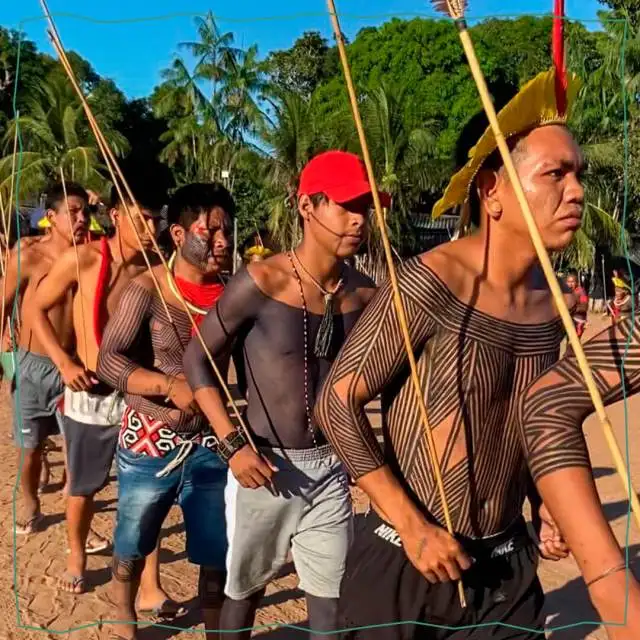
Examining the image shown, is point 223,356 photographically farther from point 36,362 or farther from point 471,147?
point 36,362

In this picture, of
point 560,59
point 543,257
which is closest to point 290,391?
point 560,59

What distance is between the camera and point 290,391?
298 cm

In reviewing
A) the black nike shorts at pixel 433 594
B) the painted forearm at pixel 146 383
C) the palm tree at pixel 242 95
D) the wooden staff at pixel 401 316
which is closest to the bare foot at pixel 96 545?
the painted forearm at pixel 146 383

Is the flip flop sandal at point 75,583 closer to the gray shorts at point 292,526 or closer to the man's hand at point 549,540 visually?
the gray shorts at point 292,526

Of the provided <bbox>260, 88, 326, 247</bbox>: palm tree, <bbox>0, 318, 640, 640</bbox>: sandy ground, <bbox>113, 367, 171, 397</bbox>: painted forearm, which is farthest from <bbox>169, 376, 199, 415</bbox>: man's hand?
<bbox>260, 88, 326, 247</bbox>: palm tree

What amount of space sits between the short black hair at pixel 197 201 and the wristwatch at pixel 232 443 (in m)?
1.02

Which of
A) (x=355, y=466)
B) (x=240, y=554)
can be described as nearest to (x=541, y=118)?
(x=355, y=466)

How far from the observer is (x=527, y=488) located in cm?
238

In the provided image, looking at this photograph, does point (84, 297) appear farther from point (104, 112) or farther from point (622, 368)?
point (104, 112)

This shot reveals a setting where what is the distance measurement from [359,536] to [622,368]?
97 cm

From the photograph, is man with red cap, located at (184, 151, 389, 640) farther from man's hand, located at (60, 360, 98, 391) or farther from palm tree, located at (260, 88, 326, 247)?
palm tree, located at (260, 88, 326, 247)

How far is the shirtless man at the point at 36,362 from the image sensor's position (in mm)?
5043

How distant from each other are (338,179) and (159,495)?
5.10 ft

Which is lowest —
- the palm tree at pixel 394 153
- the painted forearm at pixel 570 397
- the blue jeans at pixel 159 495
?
the blue jeans at pixel 159 495
